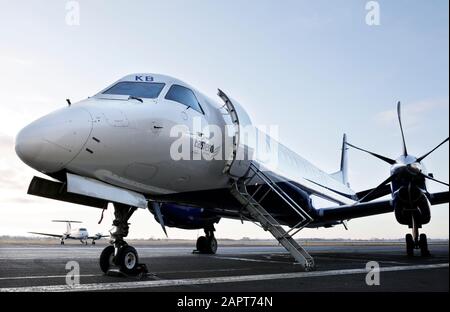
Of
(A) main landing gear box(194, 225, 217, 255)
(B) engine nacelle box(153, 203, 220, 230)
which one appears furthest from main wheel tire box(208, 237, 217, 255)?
(B) engine nacelle box(153, 203, 220, 230)

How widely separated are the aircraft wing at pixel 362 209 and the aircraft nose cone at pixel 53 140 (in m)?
11.7

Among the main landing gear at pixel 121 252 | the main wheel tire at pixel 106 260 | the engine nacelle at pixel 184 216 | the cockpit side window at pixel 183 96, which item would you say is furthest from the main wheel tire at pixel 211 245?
the cockpit side window at pixel 183 96

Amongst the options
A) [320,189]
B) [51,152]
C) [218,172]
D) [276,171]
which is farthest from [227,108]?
[320,189]

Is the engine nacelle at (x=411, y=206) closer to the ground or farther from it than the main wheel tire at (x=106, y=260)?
farther from it

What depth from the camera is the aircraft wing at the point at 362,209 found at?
1620 centimetres

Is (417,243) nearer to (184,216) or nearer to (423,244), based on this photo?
(423,244)

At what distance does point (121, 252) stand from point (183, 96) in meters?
3.73

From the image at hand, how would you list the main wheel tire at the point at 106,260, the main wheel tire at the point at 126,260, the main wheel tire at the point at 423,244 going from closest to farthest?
the main wheel tire at the point at 126,260
the main wheel tire at the point at 106,260
the main wheel tire at the point at 423,244

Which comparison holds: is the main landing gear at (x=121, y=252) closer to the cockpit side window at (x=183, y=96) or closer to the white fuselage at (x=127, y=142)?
the white fuselage at (x=127, y=142)

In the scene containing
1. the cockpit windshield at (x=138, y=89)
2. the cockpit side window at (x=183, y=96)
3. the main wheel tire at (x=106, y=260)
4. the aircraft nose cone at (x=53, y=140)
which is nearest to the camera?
the aircraft nose cone at (x=53, y=140)

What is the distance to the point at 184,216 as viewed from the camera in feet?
55.5
